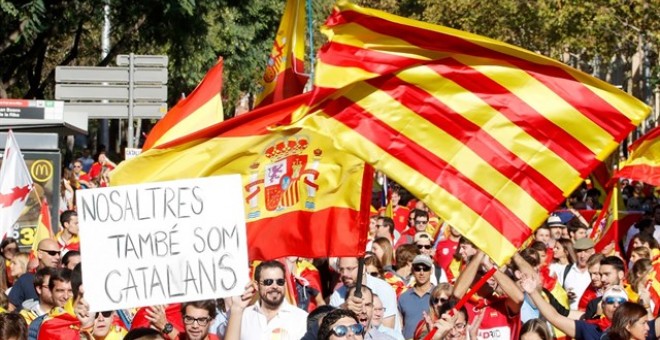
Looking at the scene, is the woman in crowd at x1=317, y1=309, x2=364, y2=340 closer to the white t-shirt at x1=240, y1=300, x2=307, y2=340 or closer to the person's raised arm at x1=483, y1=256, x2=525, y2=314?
the white t-shirt at x1=240, y1=300, x2=307, y2=340

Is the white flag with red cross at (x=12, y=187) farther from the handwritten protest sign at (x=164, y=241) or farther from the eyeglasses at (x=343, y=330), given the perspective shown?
the eyeglasses at (x=343, y=330)

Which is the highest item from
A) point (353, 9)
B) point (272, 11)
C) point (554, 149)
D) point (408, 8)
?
point (408, 8)

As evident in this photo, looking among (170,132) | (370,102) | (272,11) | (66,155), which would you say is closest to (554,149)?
(370,102)

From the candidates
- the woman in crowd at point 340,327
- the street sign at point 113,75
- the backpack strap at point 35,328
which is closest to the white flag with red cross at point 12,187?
the backpack strap at point 35,328

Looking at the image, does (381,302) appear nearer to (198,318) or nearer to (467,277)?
(467,277)

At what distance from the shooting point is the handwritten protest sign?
7875 mm

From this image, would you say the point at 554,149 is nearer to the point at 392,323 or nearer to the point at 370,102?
the point at 370,102

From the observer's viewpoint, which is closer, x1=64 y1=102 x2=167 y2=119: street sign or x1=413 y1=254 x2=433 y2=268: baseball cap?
x1=413 y1=254 x2=433 y2=268: baseball cap

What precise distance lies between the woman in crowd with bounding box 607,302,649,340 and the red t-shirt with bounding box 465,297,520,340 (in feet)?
4.29

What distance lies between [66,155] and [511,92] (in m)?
27.0

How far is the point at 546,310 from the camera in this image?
31.4 ft

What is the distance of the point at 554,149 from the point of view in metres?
8.59

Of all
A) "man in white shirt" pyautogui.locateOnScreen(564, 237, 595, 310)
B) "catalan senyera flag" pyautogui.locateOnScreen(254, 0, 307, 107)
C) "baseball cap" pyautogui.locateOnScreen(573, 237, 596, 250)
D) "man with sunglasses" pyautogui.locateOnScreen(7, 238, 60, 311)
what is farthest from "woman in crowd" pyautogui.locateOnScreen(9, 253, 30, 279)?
"baseball cap" pyautogui.locateOnScreen(573, 237, 596, 250)

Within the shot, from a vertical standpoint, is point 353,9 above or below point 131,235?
above
